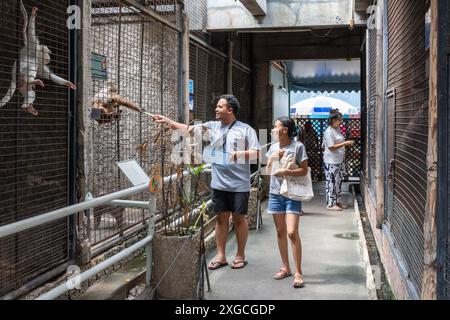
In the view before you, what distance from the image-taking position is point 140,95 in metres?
5.61

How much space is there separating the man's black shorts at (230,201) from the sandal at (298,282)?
34.7 inches

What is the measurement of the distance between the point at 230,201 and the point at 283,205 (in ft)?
2.15

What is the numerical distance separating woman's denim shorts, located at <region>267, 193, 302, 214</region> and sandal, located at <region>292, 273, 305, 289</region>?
2.05ft

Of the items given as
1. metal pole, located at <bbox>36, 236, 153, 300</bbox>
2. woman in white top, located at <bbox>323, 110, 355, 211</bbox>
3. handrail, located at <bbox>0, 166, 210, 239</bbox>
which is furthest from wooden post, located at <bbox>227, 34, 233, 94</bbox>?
handrail, located at <bbox>0, 166, 210, 239</bbox>

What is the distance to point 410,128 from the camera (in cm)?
377

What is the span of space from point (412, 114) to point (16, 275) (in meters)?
3.07

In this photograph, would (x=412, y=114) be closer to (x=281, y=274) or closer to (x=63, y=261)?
(x=281, y=274)

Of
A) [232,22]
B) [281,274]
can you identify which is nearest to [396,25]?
[281,274]

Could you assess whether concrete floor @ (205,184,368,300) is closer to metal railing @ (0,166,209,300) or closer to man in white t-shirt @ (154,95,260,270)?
man in white t-shirt @ (154,95,260,270)

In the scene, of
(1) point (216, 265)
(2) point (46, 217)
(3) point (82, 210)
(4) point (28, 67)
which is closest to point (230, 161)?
(1) point (216, 265)

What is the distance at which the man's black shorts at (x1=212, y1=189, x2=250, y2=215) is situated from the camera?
5.35m

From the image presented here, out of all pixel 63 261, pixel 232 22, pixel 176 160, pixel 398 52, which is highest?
pixel 232 22
